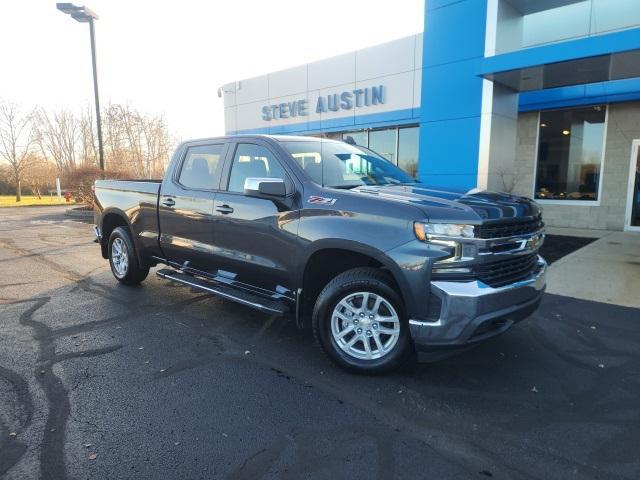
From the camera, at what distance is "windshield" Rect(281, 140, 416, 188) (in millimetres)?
4230

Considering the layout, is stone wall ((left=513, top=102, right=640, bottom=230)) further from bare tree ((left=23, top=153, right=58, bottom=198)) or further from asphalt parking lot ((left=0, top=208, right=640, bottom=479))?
bare tree ((left=23, top=153, right=58, bottom=198))

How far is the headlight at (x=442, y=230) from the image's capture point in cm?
320

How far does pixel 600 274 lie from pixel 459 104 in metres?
5.10

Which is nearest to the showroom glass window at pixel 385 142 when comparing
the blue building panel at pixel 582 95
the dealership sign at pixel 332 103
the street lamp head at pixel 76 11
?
the dealership sign at pixel 332 103

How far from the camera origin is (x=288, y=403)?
3.31 meters

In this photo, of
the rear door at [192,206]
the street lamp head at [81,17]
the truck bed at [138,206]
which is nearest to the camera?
the rear door at [192,206]

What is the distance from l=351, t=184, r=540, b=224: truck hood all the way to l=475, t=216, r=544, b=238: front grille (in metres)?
0.05

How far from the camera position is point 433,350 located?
130 inches

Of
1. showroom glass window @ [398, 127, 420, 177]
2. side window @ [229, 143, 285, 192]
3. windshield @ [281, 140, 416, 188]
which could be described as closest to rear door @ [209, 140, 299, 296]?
side window @ [229, 143, 285, 192]

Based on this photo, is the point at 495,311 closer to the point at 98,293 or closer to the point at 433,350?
the point at 433,350

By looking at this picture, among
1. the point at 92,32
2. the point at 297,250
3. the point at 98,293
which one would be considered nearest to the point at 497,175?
the point at 297,250

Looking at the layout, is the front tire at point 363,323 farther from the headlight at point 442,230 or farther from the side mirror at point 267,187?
the side mirror at point 267,187

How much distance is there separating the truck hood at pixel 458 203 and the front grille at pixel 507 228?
0.05 m

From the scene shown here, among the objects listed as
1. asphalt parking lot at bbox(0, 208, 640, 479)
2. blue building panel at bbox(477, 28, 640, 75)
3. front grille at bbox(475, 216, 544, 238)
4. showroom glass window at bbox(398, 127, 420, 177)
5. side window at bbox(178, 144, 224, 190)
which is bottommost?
asphalt parking lot at bbox(0, 208, 640, 479)
